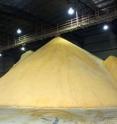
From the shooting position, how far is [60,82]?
24.7 ft

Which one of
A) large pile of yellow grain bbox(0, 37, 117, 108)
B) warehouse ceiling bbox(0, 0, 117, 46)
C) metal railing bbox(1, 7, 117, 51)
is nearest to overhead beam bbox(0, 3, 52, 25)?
warehouse ceiling bbox(0, 0, 117, 46)

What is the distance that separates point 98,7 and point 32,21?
4304mm

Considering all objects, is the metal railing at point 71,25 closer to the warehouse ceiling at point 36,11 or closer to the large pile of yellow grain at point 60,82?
the warehouse ceiling at point 36,11

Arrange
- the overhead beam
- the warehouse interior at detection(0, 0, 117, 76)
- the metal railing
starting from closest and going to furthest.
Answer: the metal railing < the warehouse interior at detection(0, 0, 117, 76) < the overhead beam

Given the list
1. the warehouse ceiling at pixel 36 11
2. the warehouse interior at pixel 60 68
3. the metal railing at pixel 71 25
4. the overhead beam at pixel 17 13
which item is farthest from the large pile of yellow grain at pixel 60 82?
the overhead beam at pixel 17 13

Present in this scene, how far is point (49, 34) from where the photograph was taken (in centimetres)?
1340

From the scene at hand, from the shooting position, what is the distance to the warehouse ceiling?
11742 mm

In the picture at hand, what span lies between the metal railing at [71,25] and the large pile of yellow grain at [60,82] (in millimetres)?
2355

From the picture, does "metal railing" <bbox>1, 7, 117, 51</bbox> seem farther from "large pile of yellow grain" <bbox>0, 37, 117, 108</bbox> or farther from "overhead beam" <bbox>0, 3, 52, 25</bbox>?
"large pile of yellow grain" <bbox>0, 37, 117, 108</bbox>

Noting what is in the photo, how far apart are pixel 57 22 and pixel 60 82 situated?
24.8 ft

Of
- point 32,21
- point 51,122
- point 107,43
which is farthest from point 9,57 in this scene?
point 51,122

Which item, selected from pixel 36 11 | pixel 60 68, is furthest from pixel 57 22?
pixel 60 68

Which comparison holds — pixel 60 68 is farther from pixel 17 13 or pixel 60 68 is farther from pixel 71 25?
pixel 17 13

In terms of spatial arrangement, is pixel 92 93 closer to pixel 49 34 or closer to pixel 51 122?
pixel 51 122
